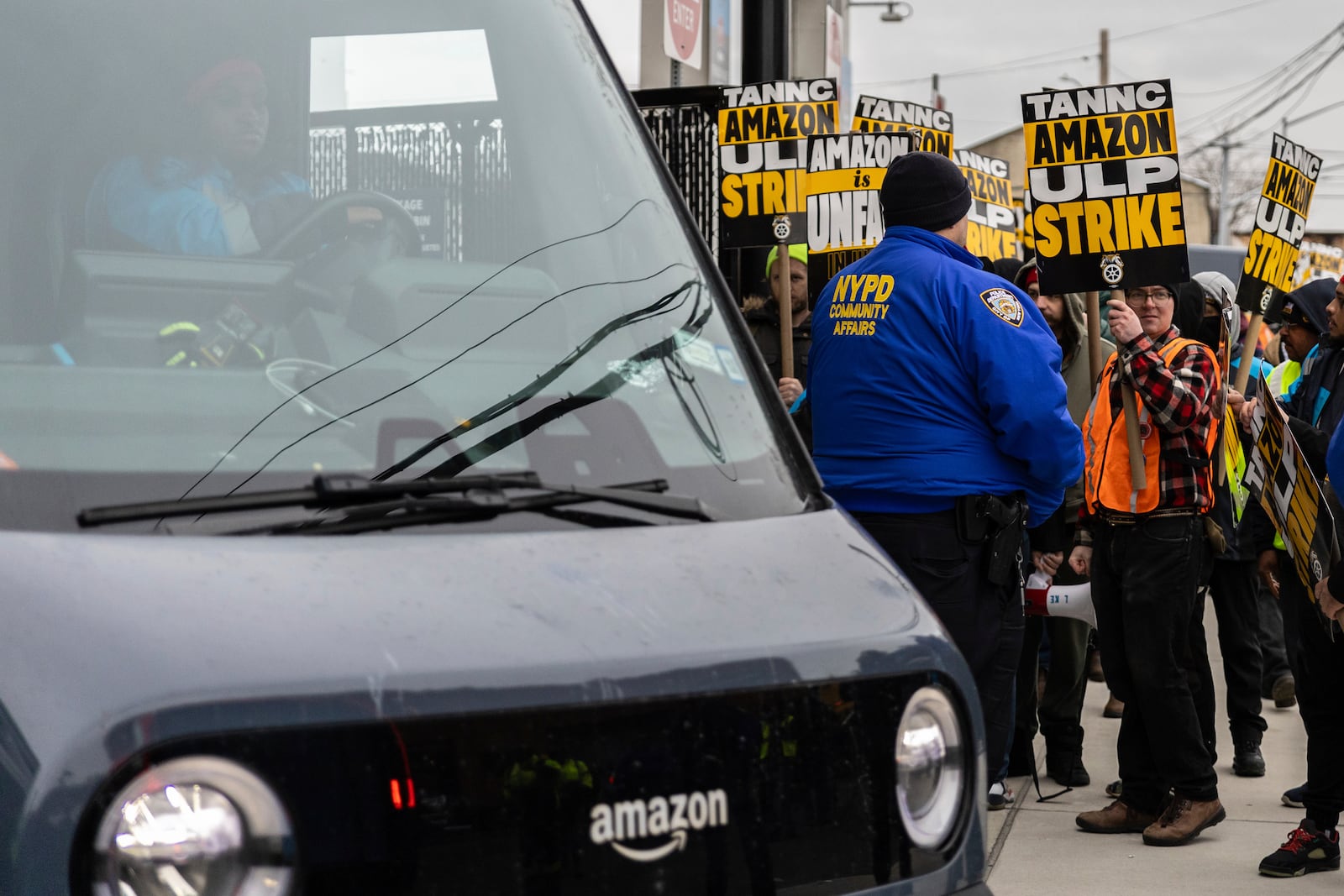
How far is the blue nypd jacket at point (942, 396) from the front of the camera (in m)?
4.07

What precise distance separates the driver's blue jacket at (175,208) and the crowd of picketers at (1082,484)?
2013 mm

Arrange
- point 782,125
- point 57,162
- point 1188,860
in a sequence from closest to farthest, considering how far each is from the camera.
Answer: point 57,162 < point 1188,860 < point 782,125

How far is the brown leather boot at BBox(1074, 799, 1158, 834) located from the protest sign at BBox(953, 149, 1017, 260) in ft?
10.2

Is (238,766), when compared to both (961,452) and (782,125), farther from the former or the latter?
(782,125)

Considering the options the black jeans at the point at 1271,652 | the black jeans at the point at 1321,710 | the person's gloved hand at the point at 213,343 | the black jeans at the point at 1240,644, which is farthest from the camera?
the black jeans at the point at 1271,652

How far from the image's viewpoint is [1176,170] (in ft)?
18.5

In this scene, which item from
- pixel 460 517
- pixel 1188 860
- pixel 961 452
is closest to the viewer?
pixel 460 517

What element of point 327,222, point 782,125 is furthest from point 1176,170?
point 327,222

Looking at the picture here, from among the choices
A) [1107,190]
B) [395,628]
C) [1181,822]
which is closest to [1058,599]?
[1181,822]

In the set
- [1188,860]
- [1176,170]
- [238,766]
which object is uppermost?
[1176,170]

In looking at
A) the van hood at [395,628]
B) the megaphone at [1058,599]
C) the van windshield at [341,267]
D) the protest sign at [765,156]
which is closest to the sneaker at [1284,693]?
the megaphone at [1058,599]

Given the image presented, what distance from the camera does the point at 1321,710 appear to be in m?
5.06

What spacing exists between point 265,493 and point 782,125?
530 cm

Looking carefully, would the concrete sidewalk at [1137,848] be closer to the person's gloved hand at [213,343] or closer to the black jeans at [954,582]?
the black jeans at [954,582]
